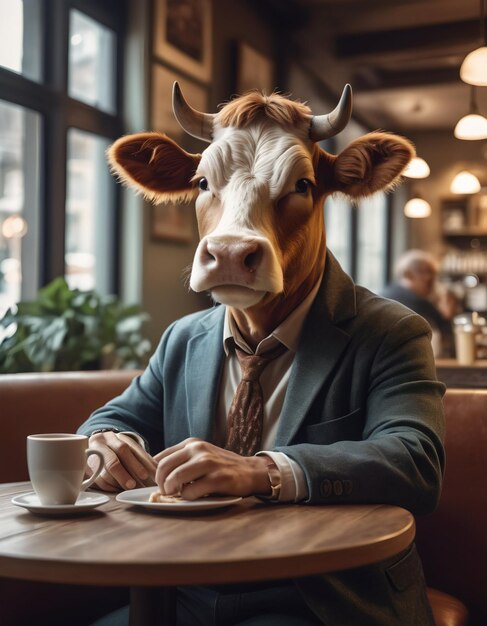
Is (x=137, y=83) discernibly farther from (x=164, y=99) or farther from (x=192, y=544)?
(x=192, y=544)

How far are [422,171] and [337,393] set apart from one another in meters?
5.69

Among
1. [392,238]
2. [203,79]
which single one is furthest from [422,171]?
[392,238]

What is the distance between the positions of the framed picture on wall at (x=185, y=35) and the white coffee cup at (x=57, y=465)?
4431 mm

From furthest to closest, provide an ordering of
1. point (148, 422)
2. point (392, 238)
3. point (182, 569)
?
point (392, 238)
point (148, 422)
point (182, 569)

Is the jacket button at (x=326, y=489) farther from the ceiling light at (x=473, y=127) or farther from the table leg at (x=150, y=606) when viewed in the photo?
the ceiling light at (x=473, y=127)

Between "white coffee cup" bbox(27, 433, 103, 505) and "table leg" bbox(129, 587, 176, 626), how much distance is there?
167mm

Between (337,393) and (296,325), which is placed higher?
(296,325)

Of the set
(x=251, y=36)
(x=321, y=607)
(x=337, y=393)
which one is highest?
(x=251, y=36)

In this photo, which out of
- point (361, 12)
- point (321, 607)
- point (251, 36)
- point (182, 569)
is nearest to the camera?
point (182, 569)

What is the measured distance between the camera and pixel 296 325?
Answer: 161cm

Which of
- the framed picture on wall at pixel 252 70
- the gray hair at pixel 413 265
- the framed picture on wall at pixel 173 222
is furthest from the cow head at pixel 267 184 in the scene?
the gray hair at pixel 413 265

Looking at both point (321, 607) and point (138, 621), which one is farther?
point (321, 607)

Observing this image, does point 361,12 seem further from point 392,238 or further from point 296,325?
point 296,325

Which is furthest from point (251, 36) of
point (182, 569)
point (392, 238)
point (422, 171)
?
point (182, 569)
